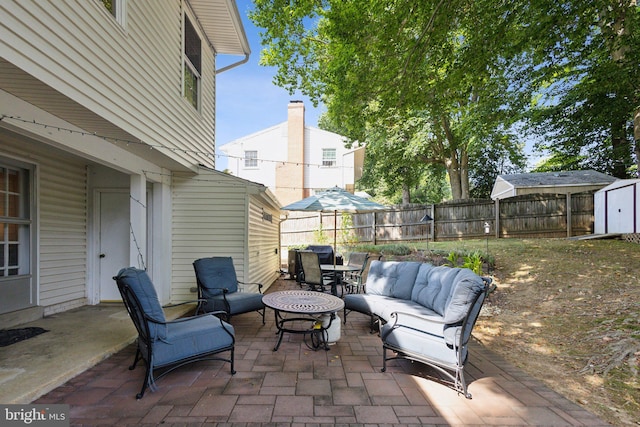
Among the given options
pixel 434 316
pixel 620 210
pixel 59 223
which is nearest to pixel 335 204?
pixel 434 316

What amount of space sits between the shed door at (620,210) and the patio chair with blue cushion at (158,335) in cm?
1075

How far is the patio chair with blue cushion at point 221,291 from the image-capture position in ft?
14.2

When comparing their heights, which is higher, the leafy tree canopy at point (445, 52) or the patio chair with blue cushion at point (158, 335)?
the leafy tree canopy at point (445, 52)

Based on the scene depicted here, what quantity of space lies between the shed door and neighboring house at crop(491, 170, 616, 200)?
2727mm

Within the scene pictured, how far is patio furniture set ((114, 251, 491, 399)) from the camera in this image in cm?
269

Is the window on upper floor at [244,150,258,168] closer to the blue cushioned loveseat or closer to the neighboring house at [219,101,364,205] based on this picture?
the neighboring house at [219,101,364,205]

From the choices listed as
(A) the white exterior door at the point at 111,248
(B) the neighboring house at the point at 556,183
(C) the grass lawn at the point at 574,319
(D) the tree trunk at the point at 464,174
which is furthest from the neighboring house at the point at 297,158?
(A) the white exterior door at the point at 111,248

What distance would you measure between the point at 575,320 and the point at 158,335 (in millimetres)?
5615

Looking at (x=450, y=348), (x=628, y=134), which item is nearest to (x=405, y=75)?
(x=450, y=348)

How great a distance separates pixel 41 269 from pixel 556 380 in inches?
265

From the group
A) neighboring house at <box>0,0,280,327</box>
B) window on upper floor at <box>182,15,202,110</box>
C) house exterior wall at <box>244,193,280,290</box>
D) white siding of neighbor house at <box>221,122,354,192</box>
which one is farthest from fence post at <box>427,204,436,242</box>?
window on upper floor at <box>182,15,202,110</box>

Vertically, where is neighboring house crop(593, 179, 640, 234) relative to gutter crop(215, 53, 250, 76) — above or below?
below

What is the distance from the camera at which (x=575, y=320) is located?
14.5 ft

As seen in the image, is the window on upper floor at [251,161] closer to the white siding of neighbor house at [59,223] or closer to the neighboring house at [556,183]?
the white siding of neighbor house at [59,223]
